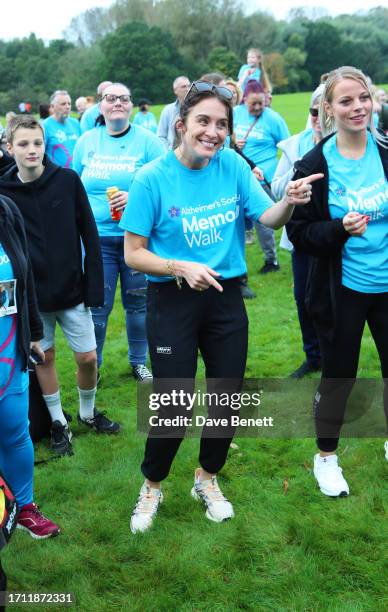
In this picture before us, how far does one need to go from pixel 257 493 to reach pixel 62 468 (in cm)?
137

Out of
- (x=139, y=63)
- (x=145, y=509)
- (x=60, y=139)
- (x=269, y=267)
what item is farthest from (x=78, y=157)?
(x=139, y=63)

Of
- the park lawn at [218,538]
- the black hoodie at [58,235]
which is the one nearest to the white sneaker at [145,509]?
the park lawn at [218,538]

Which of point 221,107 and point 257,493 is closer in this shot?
point 221,107

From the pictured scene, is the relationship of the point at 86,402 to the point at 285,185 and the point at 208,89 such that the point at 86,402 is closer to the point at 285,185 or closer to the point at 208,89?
the point at 285,185

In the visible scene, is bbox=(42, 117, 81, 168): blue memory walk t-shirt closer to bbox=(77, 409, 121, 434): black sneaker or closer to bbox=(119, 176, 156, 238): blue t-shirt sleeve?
Result: bbox=(77, 409, 121, 434): black sneaker

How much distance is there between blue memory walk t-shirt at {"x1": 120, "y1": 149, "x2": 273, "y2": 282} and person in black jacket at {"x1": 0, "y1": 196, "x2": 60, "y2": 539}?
0.55 metres

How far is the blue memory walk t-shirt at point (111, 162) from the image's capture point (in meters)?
5.21

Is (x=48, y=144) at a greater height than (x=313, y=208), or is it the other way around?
(x=313, y=208)

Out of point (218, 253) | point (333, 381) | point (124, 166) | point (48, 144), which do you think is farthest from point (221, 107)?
point (48, 144)

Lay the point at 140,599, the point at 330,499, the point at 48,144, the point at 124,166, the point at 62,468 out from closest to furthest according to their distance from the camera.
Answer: the point at 140,599 < the point at 330,499 < the point at 62,468 < the point at 124,166 < the point at 48,144

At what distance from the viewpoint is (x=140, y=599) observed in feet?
9.95

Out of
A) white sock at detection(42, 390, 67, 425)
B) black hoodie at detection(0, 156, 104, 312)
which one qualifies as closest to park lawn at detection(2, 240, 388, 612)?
white sock at detection(42, 390, 67, 425)

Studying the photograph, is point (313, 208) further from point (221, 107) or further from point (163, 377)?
point (163, 377)

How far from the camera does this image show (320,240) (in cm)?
342
